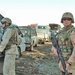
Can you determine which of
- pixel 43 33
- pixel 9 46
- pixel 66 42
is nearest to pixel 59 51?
pixel 66 42

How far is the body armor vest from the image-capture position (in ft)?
15.6

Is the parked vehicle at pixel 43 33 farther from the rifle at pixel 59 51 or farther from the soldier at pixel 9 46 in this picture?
the rifle at pixel 59 51

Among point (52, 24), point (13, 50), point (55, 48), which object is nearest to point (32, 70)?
point (13, 50)

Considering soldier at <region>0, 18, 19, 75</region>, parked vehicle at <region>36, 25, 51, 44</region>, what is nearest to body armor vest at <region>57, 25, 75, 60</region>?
soldier at <region>0, 18, 19, 75</region>

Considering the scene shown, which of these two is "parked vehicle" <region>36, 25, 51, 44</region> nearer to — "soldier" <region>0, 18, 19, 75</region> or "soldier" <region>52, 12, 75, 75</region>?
"soldier" <region>0, 18, 19, 75</region>

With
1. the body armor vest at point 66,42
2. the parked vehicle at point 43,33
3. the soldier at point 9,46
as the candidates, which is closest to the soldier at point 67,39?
the body armor vest at point 66,42

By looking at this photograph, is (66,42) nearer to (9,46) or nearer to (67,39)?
(67,39)

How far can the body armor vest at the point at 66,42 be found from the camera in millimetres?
4742

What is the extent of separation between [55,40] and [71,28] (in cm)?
34

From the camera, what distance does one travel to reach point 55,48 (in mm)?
4793

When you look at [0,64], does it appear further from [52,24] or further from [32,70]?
[52,24]

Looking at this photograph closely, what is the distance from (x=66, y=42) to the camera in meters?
4.77

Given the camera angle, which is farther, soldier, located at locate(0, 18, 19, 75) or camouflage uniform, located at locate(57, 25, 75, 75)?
soldier, located at locate(0, 18, 19, 75)

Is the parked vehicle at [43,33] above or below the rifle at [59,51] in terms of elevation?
below
